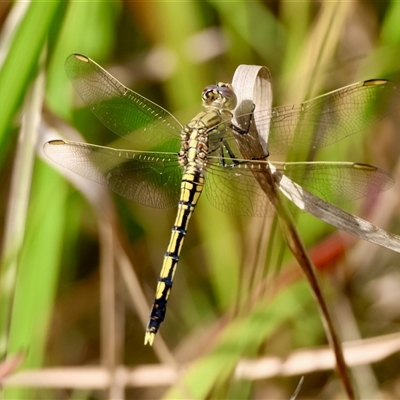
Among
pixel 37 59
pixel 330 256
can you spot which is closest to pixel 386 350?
pixel 330 256

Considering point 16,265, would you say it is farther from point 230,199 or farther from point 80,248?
→ point 80,248

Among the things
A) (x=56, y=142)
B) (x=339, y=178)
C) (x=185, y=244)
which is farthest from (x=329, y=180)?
(x=185, y=244)

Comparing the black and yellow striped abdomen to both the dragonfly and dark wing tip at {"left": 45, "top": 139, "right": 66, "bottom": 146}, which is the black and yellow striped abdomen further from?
dark wing tip at {"left": 45, "top": 139, "right": 66, "bottom": 146}

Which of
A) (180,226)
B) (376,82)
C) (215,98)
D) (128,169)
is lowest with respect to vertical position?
(180,226)

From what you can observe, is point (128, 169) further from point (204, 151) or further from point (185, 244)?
point (185, 244)

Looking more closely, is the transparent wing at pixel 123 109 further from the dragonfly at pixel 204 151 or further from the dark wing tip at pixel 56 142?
Answer: the dark wing tip at pixel 56 142

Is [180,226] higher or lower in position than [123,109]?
lower
